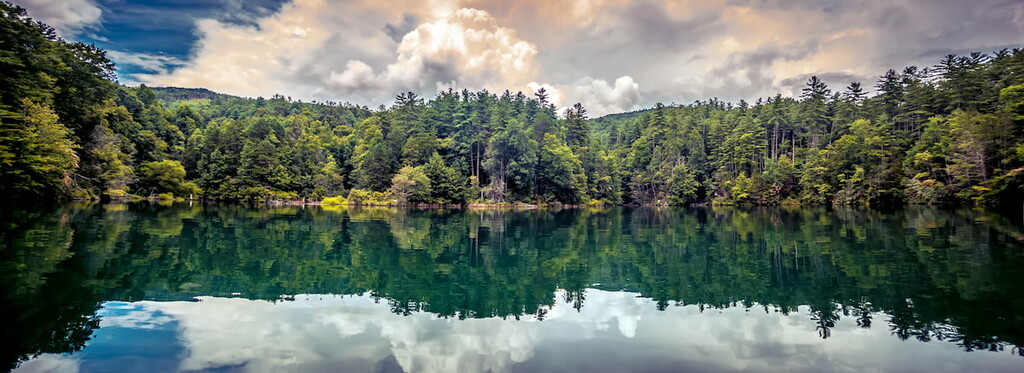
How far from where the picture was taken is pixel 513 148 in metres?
74.3

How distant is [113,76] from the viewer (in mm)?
55781

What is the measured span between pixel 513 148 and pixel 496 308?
215 ft

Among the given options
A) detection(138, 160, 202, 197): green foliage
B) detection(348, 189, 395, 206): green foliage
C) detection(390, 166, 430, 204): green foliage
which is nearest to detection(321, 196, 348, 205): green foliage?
detection(348, 189, 395, 206): green foliage

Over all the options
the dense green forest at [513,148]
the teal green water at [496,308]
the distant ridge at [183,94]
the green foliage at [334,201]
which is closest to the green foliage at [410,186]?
the dense green forest at [513,148]

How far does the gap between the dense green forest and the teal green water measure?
85.3ft

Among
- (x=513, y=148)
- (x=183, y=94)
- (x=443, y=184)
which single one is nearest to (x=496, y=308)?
(x=443, y=184)

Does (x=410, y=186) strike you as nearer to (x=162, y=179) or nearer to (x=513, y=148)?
(x=513, y=148)

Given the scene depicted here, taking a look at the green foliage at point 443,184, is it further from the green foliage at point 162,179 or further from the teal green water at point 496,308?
the teal green water at point 496,308

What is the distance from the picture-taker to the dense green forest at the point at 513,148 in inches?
1513

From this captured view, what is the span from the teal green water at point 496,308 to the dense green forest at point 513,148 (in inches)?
1024

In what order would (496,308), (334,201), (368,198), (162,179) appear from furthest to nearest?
1. (368,198)
2. (334,201)
3. (162,179)
4. (496,308)

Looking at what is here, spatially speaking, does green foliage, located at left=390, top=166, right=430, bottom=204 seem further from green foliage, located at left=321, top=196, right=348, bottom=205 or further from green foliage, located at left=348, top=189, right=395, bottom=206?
green foliage, located at left=321, top=196, right=348, bottom=205

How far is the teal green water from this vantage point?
6.40 metres

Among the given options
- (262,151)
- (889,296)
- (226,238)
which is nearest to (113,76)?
(262,151)
